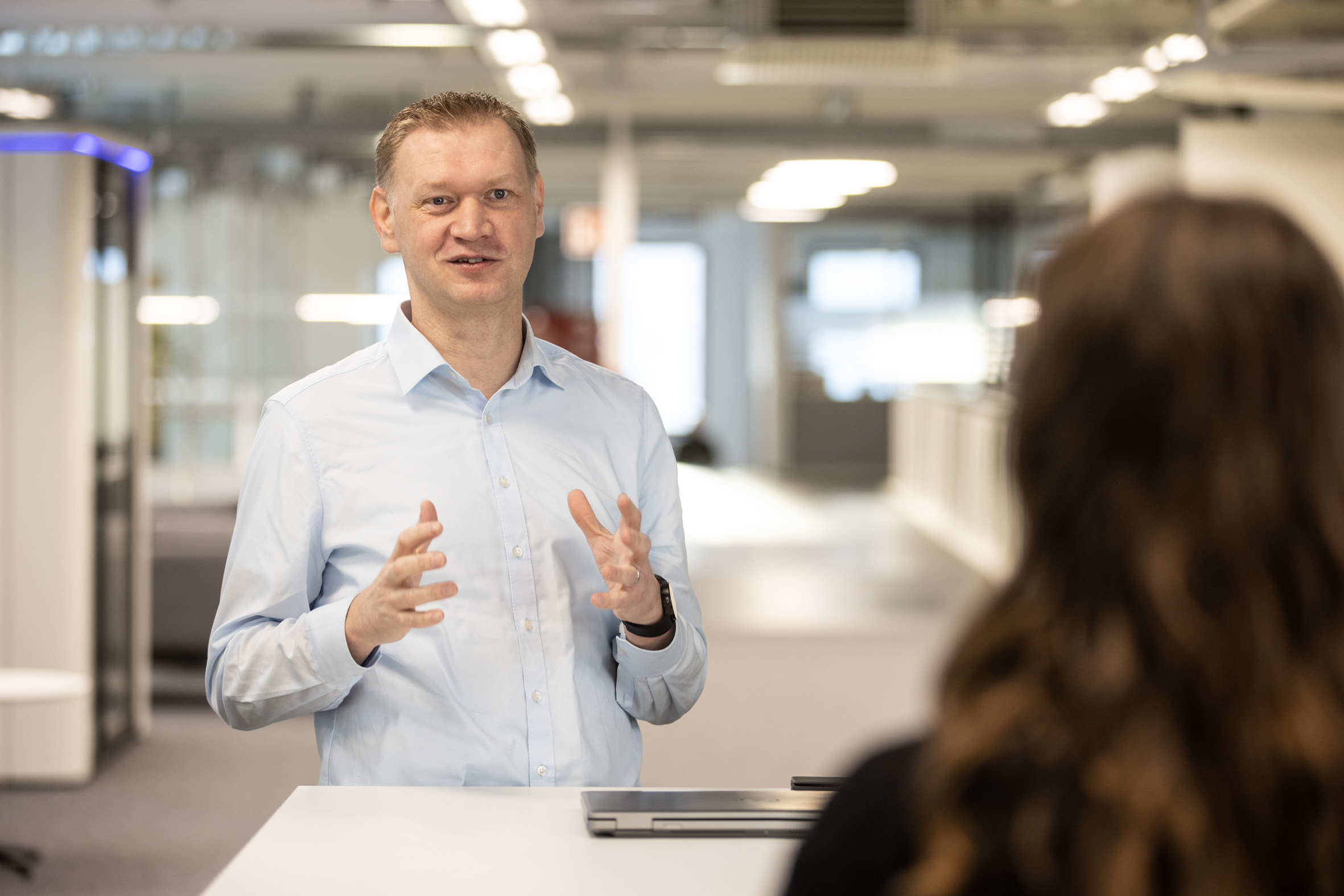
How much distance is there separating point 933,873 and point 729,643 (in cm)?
679

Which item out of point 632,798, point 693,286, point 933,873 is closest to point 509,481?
point 632,798

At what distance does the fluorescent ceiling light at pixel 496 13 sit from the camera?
6051mm

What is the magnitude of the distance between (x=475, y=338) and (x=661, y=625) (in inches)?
19.1

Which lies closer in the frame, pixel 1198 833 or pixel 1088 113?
pixel 1198 833

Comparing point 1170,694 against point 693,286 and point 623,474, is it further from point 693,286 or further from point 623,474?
point 693,286

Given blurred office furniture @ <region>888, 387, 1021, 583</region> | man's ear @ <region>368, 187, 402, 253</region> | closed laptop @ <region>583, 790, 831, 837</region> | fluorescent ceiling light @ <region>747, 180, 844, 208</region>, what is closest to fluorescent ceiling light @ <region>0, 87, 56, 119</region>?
fluorescent ceiling light @ <region>747, 180, 844, 208</region>

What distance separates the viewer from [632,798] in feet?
4.92

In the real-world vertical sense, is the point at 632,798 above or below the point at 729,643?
above

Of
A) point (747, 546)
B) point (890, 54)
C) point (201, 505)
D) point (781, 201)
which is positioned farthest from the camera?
point (781, 201)

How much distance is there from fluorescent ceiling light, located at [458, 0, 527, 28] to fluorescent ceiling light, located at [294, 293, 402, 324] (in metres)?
5.60

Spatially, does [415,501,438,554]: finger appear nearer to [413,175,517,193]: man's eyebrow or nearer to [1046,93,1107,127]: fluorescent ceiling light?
[413,175,517,193]: man's eyebrow

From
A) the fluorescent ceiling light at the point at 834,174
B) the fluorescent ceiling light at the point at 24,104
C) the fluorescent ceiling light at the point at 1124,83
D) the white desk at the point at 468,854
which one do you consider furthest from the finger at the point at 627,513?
the fluorescent ceiling light at the point at 834,174

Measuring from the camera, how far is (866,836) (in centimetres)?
76

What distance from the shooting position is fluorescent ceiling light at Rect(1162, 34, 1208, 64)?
258 inches
